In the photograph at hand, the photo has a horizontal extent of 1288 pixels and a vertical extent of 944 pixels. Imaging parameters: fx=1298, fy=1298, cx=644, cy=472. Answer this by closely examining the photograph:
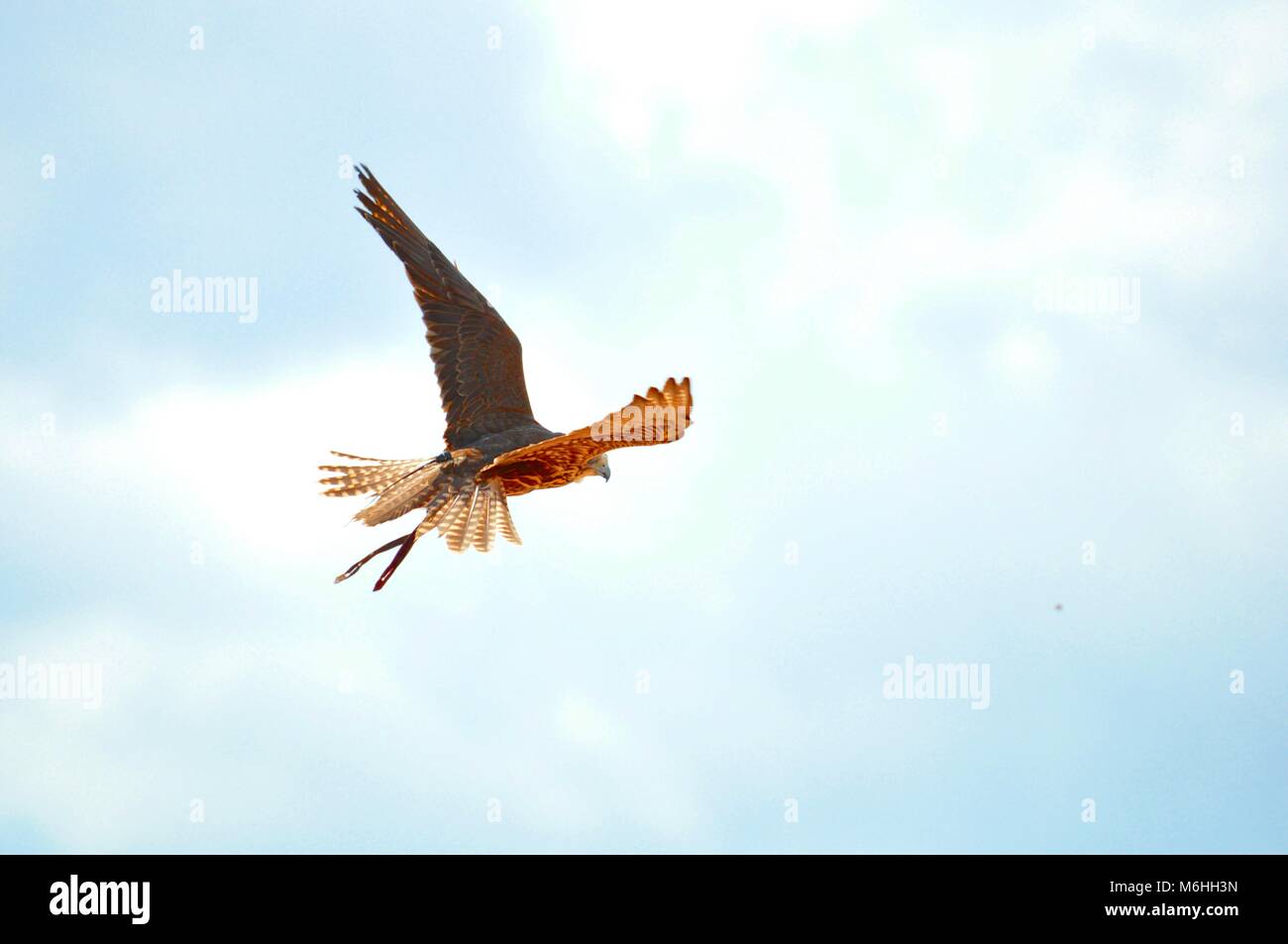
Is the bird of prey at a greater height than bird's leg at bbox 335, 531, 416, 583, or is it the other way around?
the bird of prey

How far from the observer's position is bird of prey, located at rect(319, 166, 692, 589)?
37.7 ft

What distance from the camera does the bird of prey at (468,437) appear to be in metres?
11.5

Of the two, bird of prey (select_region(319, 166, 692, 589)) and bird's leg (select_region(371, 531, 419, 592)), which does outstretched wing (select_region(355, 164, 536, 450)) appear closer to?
bird of prey (select_region(319, 166, 692, 589))

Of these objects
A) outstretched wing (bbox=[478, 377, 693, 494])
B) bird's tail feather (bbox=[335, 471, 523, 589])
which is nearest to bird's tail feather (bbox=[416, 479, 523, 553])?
bird's tail feather (bbox=[335, 471, 523, 589])

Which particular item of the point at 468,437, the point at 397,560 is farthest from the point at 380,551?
the point at 468,437

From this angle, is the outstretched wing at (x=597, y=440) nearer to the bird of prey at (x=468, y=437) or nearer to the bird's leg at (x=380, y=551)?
the bird of prey at (x=468, y=437)

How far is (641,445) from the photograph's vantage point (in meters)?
9.93

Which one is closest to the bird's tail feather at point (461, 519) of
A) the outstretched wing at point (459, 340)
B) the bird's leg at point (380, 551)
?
the bird's leg at point (380, 551)

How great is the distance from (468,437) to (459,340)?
1170 mm

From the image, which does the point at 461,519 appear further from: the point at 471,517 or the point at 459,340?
the point at 459,340

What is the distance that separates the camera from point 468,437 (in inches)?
526

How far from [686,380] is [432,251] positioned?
625cm

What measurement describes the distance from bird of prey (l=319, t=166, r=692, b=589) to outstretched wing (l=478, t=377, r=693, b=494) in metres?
0.01

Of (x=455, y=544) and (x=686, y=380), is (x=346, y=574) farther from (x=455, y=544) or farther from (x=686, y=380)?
(x=686, y=380)
